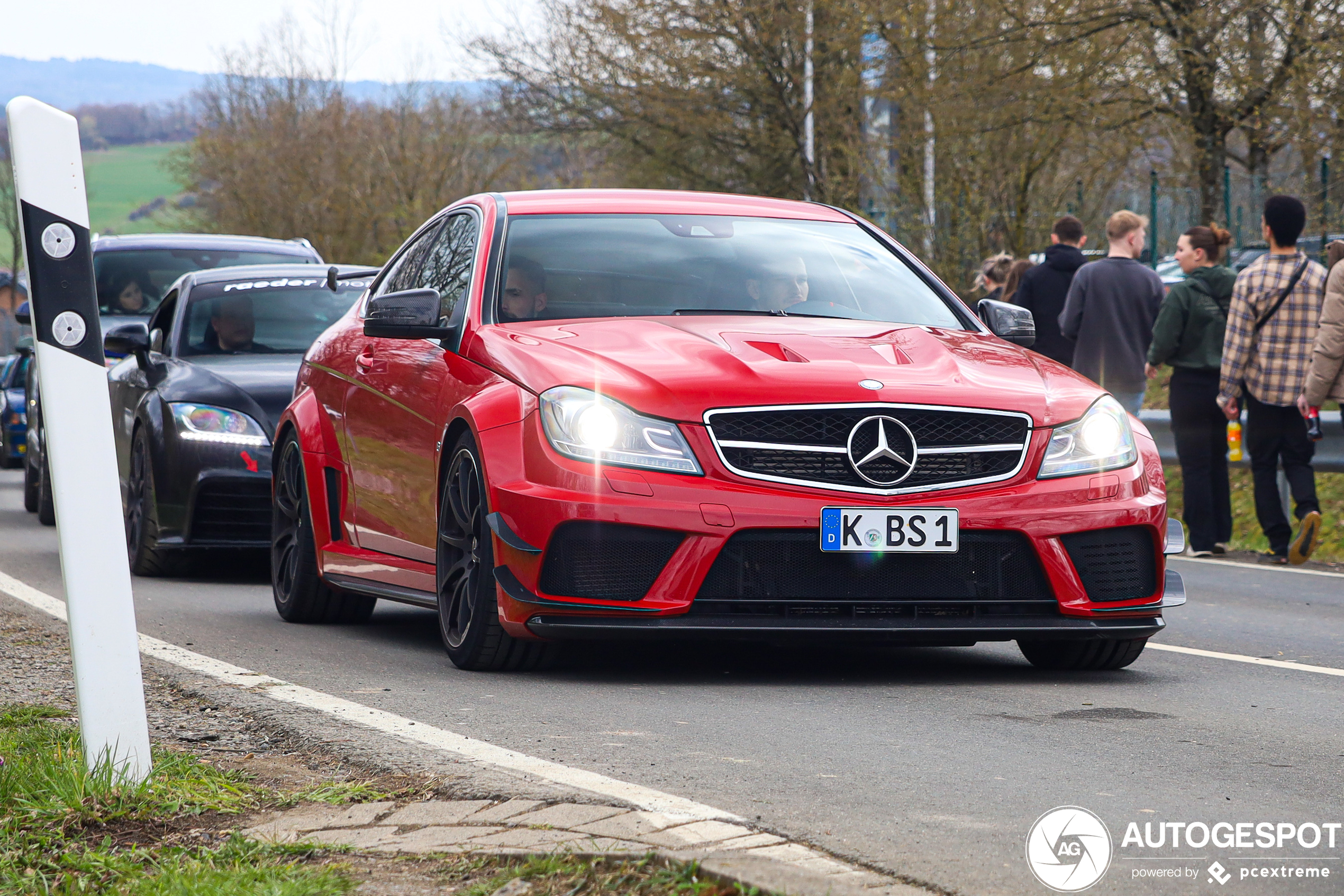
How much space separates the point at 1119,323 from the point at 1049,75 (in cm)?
850

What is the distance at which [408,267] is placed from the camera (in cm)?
789

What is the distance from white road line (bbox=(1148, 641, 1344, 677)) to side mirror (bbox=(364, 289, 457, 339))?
296 centimetres

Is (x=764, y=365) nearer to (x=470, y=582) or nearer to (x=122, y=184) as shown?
(x=470, y=582)

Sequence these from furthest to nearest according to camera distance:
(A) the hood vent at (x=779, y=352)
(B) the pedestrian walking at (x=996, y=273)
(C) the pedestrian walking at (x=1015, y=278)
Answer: (B) the pedestrian walking at (x=996, y=273)
(C) the pedestrian walking at (x=1015, y=278)
(A) the hood vent at (x=779, y=352)

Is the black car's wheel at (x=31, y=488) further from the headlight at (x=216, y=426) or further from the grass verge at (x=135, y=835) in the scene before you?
the grass verge at (x=135, y=835)

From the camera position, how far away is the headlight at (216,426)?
384 inches

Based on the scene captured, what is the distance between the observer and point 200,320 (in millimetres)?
10859

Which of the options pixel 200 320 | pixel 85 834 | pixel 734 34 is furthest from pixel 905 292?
pixel 734 34

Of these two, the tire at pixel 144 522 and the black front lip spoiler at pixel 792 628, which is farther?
the tire at pixel 144 522

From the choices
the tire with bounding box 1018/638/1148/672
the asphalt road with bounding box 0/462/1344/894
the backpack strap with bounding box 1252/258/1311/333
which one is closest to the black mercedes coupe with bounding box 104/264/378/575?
the asphalt road with bounding box 0/462/1344/894

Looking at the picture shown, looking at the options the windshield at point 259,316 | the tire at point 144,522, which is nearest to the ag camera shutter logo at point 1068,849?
the tire at point 144,522

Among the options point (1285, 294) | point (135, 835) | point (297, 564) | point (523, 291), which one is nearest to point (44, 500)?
point (297, 564)

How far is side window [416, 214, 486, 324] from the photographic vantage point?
685 cm

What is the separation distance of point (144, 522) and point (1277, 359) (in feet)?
21.6
